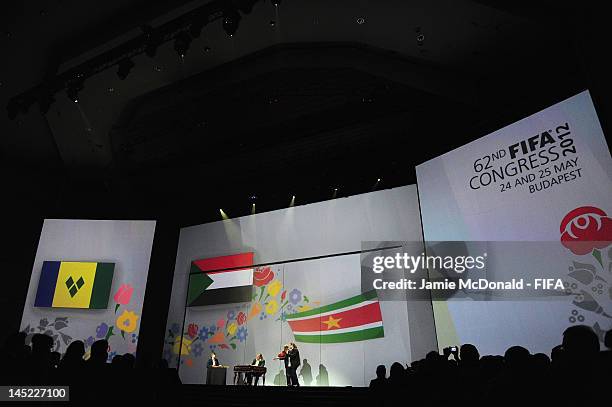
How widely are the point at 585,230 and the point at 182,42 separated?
6.41 m

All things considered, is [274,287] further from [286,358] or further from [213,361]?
[213,361]

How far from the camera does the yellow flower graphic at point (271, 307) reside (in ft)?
33.3

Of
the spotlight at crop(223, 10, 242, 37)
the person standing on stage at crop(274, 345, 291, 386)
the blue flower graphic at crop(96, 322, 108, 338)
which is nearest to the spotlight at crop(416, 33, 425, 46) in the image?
the spotlight at crop(223, 10, 242, 37)


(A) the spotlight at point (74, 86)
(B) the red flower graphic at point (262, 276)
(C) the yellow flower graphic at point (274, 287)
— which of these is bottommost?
(C) the yellow flower graphic at point (274, 287)

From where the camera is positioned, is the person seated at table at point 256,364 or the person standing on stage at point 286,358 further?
the person seated at table at point 256,364

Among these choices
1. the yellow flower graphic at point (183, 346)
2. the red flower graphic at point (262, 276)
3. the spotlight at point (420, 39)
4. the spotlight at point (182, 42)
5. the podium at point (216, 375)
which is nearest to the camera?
the spotlight at point (182, 42)

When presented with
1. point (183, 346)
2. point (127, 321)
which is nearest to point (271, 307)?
point (183, 346)

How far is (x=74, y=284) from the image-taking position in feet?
33.9

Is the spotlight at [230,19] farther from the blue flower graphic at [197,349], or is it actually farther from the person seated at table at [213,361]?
the blue flower graphic at [197,349]

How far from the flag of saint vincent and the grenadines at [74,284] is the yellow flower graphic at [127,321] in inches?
19.8

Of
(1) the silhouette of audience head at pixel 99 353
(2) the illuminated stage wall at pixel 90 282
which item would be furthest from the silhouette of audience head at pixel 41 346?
(2) the illuminated stage wall at pixel 90 282

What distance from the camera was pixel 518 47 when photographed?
6.92 meters

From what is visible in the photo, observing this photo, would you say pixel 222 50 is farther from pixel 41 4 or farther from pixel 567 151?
pixel 567 151

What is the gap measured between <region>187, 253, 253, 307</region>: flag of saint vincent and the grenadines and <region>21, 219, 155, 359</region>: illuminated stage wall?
132cm
